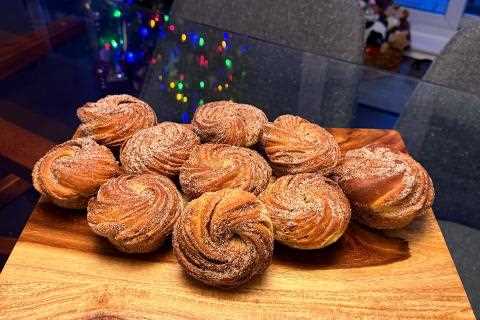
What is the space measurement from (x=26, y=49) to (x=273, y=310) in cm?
126

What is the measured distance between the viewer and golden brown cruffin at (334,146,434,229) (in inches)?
41.3

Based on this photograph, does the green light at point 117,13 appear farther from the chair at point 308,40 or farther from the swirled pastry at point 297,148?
the swirled pastry at point 297,148

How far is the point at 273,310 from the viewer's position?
3.14ft

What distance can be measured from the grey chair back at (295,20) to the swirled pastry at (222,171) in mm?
751

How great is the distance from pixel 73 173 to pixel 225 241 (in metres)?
0.38

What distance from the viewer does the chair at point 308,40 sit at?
4.85 ft

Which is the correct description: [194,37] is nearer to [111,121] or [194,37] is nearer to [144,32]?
[144,32]

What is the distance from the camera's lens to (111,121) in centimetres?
121

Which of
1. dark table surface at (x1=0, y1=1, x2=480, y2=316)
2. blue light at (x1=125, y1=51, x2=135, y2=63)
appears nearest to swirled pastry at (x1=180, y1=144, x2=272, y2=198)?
dark table surface at (x1=0, y1=1, x2=480, y2=316)

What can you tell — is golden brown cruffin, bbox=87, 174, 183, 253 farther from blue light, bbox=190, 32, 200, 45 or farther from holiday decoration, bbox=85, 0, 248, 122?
blue light, bbox=190, 32, 200, 45

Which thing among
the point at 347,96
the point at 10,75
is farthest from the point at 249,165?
the point at 10,75

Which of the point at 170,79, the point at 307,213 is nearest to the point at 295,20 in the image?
the point at 170,79

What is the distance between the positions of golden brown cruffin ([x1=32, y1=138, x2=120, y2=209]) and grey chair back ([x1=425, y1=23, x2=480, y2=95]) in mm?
1076

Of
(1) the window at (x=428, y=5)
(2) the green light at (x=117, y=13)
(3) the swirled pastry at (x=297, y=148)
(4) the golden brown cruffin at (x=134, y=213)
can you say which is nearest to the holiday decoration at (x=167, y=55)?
(2) the green light at (x=117, y=13)
